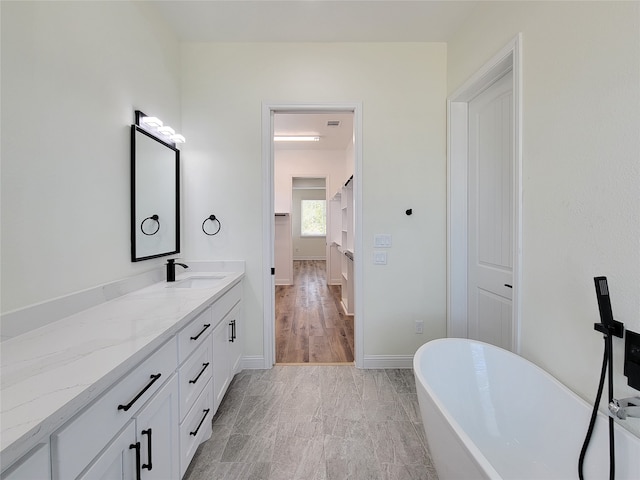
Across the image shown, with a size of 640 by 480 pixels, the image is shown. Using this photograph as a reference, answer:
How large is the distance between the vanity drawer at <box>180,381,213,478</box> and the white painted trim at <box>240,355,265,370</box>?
0.79 m

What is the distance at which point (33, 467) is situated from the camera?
1.95 feet

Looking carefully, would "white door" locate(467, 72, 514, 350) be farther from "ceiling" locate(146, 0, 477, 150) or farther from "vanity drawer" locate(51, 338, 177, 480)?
"vanity drawer" locate(51, 338, 177, 480)

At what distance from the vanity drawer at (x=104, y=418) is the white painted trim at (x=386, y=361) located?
1781 mm

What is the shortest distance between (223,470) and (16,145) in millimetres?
1747

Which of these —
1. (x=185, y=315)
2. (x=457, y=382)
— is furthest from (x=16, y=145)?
(x=457, y=382)

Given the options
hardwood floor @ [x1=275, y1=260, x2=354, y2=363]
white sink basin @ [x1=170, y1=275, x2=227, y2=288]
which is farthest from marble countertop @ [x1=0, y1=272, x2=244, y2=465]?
hardwood floor @ [x1=275, y1=260, x2=354, y2=363]

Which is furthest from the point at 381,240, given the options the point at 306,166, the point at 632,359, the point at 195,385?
the point at 306,166

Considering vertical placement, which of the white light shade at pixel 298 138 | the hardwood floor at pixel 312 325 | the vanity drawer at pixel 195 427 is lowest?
the hardwood floor at pixel 312 325

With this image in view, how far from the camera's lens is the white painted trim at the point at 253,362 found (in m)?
2.46

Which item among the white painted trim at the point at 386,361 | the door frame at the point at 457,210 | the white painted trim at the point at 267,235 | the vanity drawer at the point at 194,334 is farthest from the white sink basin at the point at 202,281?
the door frame at the point at 457,210

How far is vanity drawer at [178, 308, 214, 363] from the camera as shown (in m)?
1.28

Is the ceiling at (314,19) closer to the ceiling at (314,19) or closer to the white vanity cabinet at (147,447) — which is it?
the ceiling at (314,19)

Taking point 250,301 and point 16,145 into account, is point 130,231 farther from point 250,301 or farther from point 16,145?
point 250,301

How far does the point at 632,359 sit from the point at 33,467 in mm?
1757
